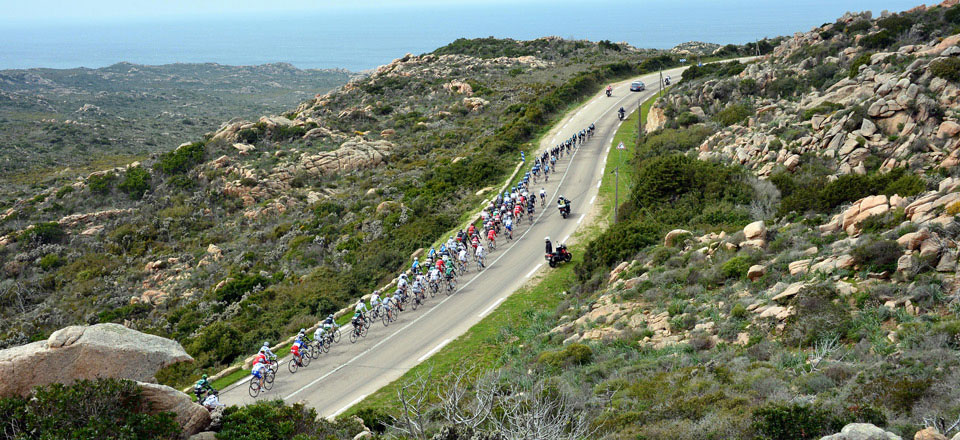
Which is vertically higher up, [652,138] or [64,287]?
[652,138]

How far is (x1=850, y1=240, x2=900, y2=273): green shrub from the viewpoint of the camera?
46.6ft

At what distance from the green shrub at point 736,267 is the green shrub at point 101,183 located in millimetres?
52286

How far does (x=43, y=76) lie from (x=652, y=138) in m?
194

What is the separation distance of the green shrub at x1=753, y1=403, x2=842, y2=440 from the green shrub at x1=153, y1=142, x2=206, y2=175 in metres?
55.0

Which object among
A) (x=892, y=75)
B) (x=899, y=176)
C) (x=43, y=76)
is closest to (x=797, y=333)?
(x=899, y=176)

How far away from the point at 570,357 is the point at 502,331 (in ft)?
19.2

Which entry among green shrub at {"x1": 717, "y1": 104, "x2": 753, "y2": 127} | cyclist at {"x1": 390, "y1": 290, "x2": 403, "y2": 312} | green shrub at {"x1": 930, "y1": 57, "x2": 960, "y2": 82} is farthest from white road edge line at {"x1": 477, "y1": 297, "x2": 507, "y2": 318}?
green shrub at {"x1": 717, "y1": 104, "x2": 753, "y2": 127}

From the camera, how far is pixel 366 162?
52906mm

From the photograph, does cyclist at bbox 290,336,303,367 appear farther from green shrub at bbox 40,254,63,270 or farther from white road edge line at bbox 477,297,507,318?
green shrub at bbox 40,254,63,270

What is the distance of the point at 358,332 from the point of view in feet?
75.3

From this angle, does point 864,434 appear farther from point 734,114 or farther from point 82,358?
point 734,114

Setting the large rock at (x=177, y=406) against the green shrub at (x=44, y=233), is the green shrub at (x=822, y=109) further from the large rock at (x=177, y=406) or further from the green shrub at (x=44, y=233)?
the green shrub at (x=44, y=233)

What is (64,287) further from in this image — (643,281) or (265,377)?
(643,281)

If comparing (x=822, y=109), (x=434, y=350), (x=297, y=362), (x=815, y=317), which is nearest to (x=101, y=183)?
(x=297, y=362)
